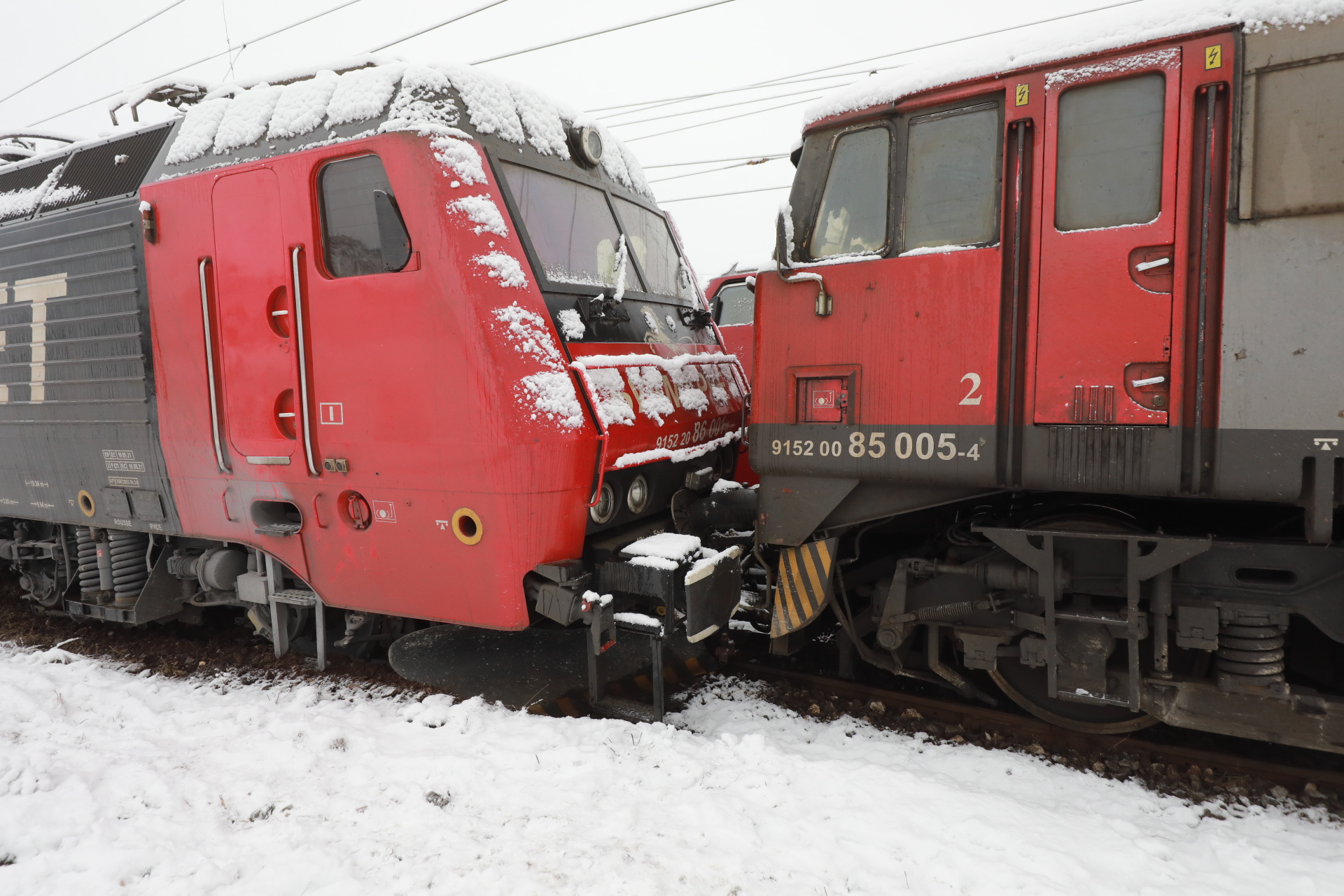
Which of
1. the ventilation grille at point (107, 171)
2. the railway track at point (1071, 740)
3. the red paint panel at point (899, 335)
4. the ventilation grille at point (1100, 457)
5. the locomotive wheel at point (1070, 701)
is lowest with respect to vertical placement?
the railway track at point (1071, 740)

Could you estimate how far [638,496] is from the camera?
4203 mm

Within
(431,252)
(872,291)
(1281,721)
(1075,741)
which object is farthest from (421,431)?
(1281,721)

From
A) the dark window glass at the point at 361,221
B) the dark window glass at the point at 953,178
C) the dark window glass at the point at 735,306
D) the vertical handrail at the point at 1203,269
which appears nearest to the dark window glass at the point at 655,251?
the dark window glass at the point at 361,221

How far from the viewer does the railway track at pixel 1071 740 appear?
343 centimetres

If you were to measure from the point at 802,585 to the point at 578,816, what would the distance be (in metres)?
1.59

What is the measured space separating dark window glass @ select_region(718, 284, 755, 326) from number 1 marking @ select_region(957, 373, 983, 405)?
19.3 feet

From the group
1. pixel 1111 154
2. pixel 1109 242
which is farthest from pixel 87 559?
pixel 1111 154

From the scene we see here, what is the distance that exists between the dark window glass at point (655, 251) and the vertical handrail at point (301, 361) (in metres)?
1.88

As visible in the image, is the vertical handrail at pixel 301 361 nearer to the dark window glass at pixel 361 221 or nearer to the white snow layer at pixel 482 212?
the dark window glass at pixel 361 221

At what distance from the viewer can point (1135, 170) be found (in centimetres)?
307

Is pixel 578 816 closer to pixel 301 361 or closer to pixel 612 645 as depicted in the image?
pixel 612 645

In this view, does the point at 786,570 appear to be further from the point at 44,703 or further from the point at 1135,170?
the point at 44,703

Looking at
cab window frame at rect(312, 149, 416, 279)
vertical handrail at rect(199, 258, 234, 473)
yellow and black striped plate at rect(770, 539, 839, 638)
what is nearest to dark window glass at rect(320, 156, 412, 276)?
cab window frame at rect(312, 149, 416, 279)

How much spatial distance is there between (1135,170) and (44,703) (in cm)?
613
